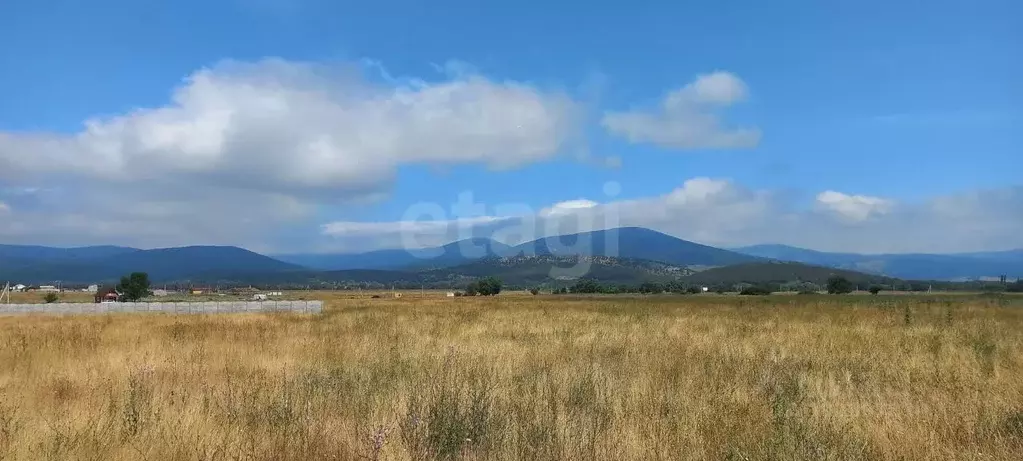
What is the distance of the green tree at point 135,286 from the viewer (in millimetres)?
87188

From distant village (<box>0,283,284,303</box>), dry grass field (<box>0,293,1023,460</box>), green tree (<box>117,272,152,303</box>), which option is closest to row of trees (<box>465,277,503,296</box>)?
distant village (<box>0,283,284,303</box>)

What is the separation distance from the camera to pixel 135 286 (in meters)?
88.8

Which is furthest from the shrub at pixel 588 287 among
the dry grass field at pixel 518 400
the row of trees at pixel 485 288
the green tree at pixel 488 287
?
the dry grass field at pixel 518 400

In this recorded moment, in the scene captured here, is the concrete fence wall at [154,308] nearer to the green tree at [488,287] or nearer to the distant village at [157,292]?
the distant village at [157,292]

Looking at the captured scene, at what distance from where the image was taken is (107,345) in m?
14.0

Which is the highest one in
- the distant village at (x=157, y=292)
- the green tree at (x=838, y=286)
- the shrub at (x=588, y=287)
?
the green tree at (x=838, y=286)

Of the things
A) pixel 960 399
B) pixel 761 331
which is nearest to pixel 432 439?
pixel 960 399

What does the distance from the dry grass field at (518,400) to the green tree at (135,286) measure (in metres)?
84.6

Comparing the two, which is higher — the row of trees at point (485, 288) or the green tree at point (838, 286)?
the green tree at point (838, 286)

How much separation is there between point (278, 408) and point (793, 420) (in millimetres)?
5276

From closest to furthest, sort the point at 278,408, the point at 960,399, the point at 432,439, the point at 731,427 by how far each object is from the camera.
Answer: the point at 432,439 → the point at 731,427 → the point at 278,408 → the point at 960,399

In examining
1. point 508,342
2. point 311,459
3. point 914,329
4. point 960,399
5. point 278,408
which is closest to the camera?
point 311,459

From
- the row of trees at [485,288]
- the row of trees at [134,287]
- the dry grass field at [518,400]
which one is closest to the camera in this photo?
the dry grass field at [518,400]

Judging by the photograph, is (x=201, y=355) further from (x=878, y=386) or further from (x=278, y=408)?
(x=878, y=386)
